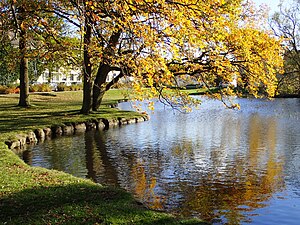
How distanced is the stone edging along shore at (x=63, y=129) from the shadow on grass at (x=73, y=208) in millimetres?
7284

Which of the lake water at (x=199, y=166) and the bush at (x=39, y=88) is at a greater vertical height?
the bush at (x=39, y=88)

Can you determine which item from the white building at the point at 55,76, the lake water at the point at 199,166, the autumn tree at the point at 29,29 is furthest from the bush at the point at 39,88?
the lake water at the point at 199,166

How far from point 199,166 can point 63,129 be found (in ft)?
33.3

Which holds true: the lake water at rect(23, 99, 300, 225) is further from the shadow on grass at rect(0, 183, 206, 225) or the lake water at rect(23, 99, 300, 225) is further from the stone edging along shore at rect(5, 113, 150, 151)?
the shadow on grass at rect(0, 183, 206, 225)

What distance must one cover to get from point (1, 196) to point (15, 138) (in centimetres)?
918

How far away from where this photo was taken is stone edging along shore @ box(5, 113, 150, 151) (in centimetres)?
1612

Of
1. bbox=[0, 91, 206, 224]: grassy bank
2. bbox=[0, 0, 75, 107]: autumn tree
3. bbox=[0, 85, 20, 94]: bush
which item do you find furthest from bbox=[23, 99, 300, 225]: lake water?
bbox=[0, 85, 20, 94]: bush

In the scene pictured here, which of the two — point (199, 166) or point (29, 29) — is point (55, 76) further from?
point (199, 166)

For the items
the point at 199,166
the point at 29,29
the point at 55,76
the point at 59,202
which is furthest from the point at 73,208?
the point at 55,76

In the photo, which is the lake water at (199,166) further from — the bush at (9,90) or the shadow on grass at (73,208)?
the bush at (9,90)

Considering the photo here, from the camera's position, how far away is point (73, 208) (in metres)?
6.77

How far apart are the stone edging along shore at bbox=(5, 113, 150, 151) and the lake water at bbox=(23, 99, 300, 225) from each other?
29.8 inches

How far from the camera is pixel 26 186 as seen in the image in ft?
26.7

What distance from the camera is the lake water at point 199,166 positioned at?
8.55m
